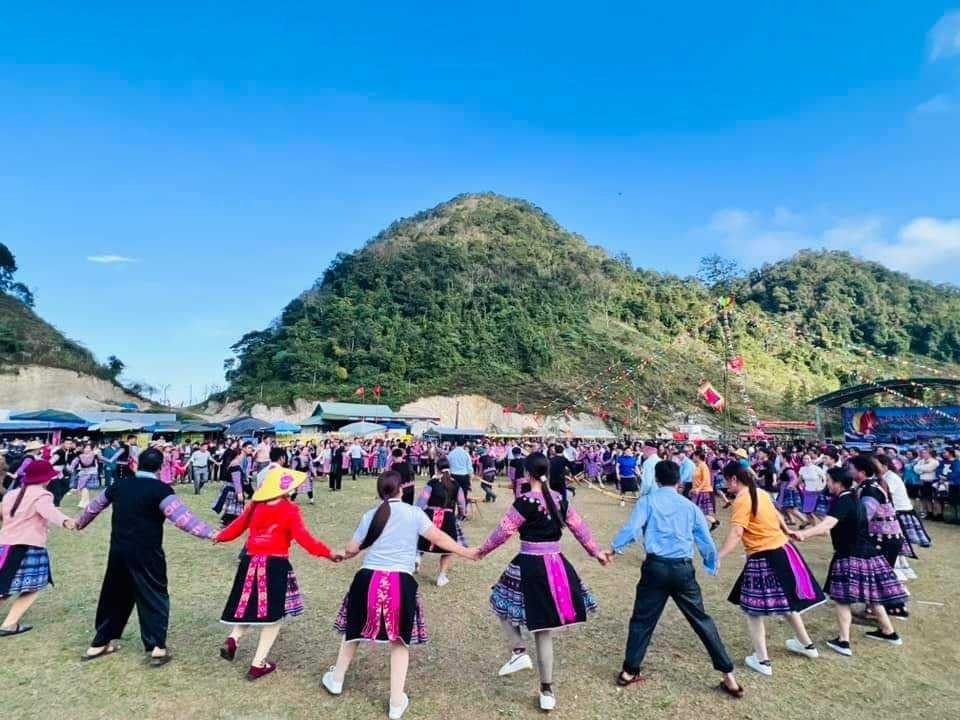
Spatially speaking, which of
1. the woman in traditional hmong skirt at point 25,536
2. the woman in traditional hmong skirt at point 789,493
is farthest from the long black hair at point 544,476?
the woman in traditional hmong skirt at point 789,493

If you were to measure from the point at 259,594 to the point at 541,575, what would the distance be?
2.24m

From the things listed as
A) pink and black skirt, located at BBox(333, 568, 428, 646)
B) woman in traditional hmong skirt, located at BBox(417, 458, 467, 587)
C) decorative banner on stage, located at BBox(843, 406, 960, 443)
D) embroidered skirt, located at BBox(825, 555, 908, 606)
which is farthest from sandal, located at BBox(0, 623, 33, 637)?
decorative banner on stage, located at BBox(843, 406, 960, 443)

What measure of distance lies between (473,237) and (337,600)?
85198 mm

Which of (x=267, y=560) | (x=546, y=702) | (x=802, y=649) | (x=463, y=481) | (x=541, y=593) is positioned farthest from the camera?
(x=463, y=481)

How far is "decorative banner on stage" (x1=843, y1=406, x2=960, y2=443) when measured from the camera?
27.5 m

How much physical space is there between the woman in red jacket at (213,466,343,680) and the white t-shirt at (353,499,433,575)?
433mm

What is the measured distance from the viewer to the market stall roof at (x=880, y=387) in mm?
24438

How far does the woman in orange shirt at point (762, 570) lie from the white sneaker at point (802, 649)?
16 cm

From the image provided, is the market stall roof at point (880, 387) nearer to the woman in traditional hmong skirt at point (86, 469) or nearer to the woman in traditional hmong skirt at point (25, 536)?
the woman in traditional hmong skirt at point (25, 536)

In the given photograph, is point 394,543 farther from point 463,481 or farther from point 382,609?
point 463,481

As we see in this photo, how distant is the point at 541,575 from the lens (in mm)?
4168

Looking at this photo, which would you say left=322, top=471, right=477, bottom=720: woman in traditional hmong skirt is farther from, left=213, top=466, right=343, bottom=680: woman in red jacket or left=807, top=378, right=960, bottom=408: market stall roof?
left=807, top=378, right=960, bottom=408: market stall roof

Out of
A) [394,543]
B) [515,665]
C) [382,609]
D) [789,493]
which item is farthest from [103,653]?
[789,493]

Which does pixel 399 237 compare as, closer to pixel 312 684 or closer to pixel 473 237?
pixel 473 237
